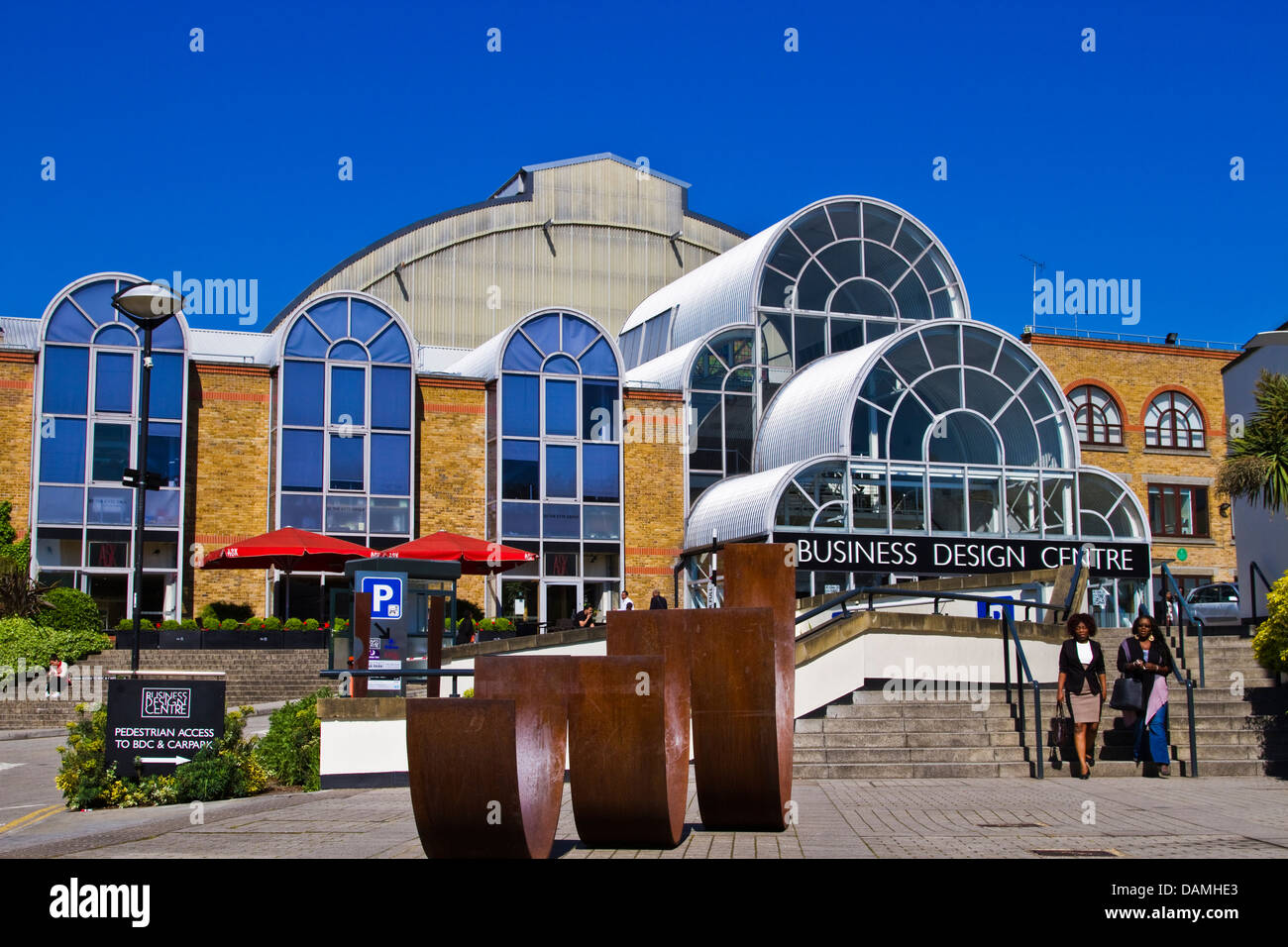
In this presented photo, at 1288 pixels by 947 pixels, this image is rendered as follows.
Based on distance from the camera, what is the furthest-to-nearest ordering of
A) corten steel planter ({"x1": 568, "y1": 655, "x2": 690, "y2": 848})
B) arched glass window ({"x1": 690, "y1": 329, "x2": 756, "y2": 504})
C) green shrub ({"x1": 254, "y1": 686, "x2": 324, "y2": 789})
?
arched glass window ({"x1": 690, "y1": 329, "x2": 756, "y2": 504}) < green shrub ({"x1": 254, "y1": 686, "x2": 324, "y2": 789}) < corten steel planter ({"x1": 568, "y1": 655, "x2": 690, "y2": 848})

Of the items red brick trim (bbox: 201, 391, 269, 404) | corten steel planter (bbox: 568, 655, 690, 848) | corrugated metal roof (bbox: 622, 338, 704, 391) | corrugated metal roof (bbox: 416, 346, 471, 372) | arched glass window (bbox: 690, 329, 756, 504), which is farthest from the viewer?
corrugated metal roof (bbox: 416, 346, 471, 372)

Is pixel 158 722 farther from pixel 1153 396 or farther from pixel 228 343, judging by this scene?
pixel 1153 396

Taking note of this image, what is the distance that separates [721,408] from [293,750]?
22.8 meters

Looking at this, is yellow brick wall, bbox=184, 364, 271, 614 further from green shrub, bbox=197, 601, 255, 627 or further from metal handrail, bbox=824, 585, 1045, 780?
metal handrail, bbox=824, 585, 1045, 780

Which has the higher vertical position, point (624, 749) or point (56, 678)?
point (624, 749)

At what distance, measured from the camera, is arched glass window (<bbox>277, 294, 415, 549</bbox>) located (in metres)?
32.1

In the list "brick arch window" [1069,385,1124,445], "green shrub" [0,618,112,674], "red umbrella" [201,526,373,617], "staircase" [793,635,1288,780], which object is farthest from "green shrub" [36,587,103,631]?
"brick arch window" [1069,385,1124,445]

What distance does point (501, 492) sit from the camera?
33031mm

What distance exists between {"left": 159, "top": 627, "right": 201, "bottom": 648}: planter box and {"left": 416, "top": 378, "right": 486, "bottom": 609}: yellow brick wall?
296 inches

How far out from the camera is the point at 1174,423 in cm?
4481

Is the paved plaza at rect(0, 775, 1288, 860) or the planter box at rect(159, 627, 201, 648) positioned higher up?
the planter box at rect(159, 627, 201, 648)

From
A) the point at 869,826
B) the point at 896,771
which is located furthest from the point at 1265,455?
the point at 869,826

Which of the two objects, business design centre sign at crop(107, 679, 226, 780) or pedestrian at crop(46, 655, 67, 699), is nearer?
business design centre sign at crop(107, 679, 226, 780)
